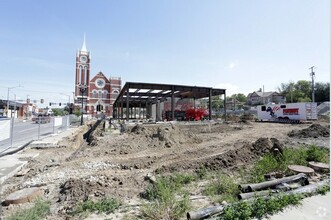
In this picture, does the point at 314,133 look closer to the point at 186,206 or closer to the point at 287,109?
the point at 287,109

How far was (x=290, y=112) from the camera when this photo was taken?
29609 mm

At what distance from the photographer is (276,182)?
16.0 feet

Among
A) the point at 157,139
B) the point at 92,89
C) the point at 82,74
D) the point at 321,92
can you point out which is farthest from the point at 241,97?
the point at 157,139

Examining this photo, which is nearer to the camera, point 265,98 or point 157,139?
point 157,139

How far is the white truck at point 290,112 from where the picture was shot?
90.8 ft

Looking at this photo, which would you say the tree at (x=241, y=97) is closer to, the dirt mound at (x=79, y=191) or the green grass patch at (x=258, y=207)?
the green grass patch at (x=258, y=207)

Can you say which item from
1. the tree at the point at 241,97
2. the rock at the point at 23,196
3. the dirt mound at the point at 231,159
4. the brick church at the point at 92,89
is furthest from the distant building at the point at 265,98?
the rock at the point at 23,196

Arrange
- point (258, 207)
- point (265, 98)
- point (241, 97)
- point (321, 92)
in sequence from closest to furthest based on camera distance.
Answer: point (258, 207) → point (321, 92) → point (265, 98) → point (241, 97)

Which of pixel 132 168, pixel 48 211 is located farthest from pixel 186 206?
pixel 132 168

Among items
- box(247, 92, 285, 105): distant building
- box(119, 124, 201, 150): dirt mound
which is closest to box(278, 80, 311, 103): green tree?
box(247, 92, 285, 105): distant building

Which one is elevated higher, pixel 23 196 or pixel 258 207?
pixel 258 207

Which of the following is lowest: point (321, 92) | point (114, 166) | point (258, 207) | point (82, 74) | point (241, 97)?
point (114, 166)

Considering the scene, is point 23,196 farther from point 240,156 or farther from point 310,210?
point 240,156

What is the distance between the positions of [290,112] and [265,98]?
70.4 metres
